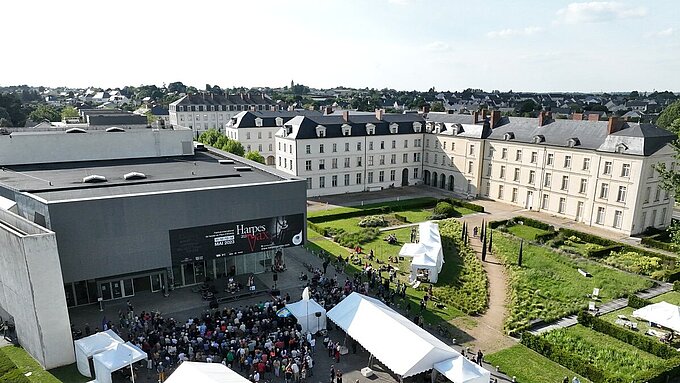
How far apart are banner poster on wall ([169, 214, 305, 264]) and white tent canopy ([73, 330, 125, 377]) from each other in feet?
24.4

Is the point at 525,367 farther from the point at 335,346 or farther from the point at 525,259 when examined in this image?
the point at 525,259

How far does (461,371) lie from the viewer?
19.6 meters

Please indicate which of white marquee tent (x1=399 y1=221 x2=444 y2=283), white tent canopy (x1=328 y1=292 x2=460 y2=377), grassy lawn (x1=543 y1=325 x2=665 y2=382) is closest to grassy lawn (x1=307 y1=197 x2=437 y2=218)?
white marquee tent (x1=399 y1=221 x2=444 y2=283)

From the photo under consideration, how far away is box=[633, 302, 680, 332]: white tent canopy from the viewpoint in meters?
25.3

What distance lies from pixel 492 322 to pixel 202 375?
58.2ft

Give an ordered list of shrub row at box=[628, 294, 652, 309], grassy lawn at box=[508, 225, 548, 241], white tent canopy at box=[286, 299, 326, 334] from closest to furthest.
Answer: white tent canopy at box=[286, 299, 326, 334]
shrub row at box=[628, 294, 652, 309]
grassy lawn at box=[508, 225, 548, 241]

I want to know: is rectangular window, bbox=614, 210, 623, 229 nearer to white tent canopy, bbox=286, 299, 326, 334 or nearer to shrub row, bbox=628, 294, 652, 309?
shrub row, bbox=628, 294, 652, 309

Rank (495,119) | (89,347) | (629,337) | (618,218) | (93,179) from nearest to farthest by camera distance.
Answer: (89,347) < (629,337) < (93,179) < (618,218) < (495,119)

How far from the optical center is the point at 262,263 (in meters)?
34.5

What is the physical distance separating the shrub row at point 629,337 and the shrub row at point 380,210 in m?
26.9

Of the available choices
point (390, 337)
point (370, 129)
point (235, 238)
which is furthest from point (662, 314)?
point (370, 129)

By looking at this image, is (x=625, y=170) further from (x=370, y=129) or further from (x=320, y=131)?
(x=320, y=131)

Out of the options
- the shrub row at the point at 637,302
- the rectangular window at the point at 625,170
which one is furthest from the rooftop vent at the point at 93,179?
the rectangular window at the point at 625,170

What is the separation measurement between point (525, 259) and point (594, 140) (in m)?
18.7
